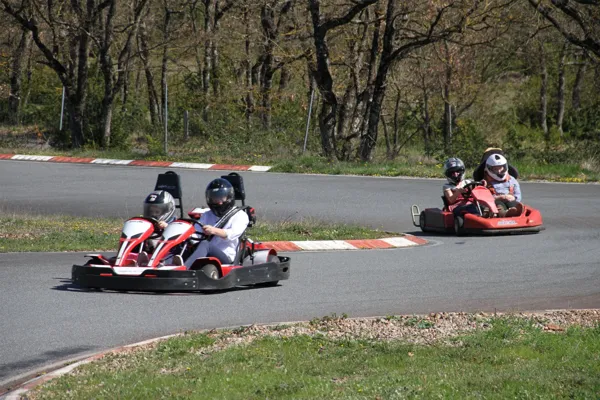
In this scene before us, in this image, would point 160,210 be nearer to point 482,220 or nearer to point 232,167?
point 482,220

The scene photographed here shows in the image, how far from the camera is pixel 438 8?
27.6 metres

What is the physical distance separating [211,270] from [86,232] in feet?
16.7

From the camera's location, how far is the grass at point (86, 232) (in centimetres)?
1366

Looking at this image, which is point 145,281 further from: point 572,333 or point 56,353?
point 572,333

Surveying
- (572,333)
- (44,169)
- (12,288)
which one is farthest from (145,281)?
(44,169)

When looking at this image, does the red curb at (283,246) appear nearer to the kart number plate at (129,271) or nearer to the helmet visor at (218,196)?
the helmet visor at (218,196)

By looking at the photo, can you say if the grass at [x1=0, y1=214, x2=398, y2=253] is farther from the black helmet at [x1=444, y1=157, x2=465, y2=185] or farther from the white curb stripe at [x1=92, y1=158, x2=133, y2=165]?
the white curb stripe at [x1=92, y1=158, x2=133, y2=165]

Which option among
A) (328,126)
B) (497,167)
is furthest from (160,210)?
(328,126)

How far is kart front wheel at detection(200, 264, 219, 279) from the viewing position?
10280mm

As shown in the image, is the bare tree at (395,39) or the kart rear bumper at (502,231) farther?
the bare tree at (395,39)

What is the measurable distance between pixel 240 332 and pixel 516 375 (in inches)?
93.9

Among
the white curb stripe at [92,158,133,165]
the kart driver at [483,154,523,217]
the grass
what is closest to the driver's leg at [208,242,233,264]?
the grass

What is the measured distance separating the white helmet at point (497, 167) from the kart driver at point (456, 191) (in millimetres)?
415

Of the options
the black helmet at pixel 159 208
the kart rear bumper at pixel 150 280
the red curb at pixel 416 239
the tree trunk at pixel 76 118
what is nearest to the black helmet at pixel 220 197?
the black helmet at pixel 159 208
